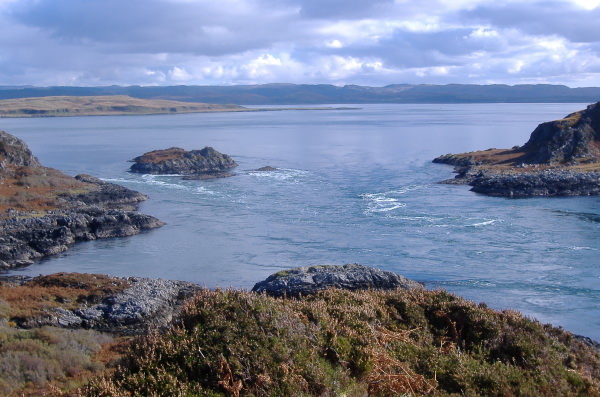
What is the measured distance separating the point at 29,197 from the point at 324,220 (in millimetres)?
25849

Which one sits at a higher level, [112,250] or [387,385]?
[387,385]

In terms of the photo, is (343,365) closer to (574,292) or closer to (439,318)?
(439,318)

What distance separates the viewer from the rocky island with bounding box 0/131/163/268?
132 feet

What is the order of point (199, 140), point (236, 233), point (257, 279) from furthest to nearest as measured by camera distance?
1. point (199, 140)
2. point (236, 233)
3. point (257, 279)

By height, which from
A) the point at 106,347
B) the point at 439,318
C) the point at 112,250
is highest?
the point at 439,318

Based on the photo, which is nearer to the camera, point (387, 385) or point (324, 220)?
point (387, 385)

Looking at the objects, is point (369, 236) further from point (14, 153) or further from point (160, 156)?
point (160, 156)

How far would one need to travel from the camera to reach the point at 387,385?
9.41 meters

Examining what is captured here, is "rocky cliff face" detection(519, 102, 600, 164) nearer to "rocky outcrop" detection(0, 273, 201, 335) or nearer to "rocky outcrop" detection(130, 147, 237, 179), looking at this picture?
"rocky outcrop" detection(130, 147, 237, 179)

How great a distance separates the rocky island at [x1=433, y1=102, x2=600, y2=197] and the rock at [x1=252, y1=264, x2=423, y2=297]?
3562 cm

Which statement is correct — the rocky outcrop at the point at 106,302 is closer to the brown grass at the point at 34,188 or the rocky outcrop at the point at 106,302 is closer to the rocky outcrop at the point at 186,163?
the brown grass at the point at 34,188

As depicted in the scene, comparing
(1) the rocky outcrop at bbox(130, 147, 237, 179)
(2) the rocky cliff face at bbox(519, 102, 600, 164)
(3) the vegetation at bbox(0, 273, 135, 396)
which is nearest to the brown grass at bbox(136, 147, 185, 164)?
(1) the rocky outcrop at bbox(130, 147, 237, 179)

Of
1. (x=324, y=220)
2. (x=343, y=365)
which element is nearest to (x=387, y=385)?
(x=343, y=365)

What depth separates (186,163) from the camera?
79.6m
